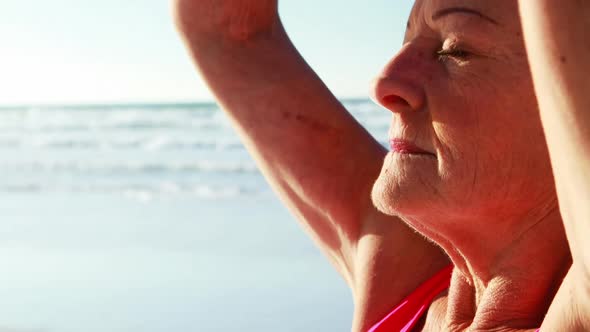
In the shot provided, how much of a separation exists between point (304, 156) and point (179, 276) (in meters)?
2.89

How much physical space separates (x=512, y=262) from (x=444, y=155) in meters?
0.23

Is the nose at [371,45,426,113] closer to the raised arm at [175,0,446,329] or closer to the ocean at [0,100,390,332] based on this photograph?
the raised arm at [175,0,446,329]

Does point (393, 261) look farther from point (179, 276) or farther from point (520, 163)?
point (179, 276)

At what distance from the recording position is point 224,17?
2391 millimetres

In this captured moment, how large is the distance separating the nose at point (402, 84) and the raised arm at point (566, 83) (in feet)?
2.02

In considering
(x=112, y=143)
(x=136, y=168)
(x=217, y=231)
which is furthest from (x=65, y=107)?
(x=217, y=231)

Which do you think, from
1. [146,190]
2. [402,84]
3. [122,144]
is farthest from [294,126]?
[122,144]

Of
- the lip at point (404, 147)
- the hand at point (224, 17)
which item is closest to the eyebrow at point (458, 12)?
the lip at point (404, 147)

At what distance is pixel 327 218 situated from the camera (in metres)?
2.37

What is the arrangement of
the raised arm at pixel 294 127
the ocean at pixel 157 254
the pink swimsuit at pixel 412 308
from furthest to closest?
1. the ocean at pixel 157 254
2. the raised arm at pixel 294 127
3. the pink swimsuit at pixel 412 308

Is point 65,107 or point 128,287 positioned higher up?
point 65,107

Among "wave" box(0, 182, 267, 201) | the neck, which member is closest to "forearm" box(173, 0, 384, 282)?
the neck

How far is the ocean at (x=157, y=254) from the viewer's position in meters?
4.50

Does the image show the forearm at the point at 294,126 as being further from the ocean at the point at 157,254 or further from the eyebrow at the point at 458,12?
the ocean at the point at 157,254
